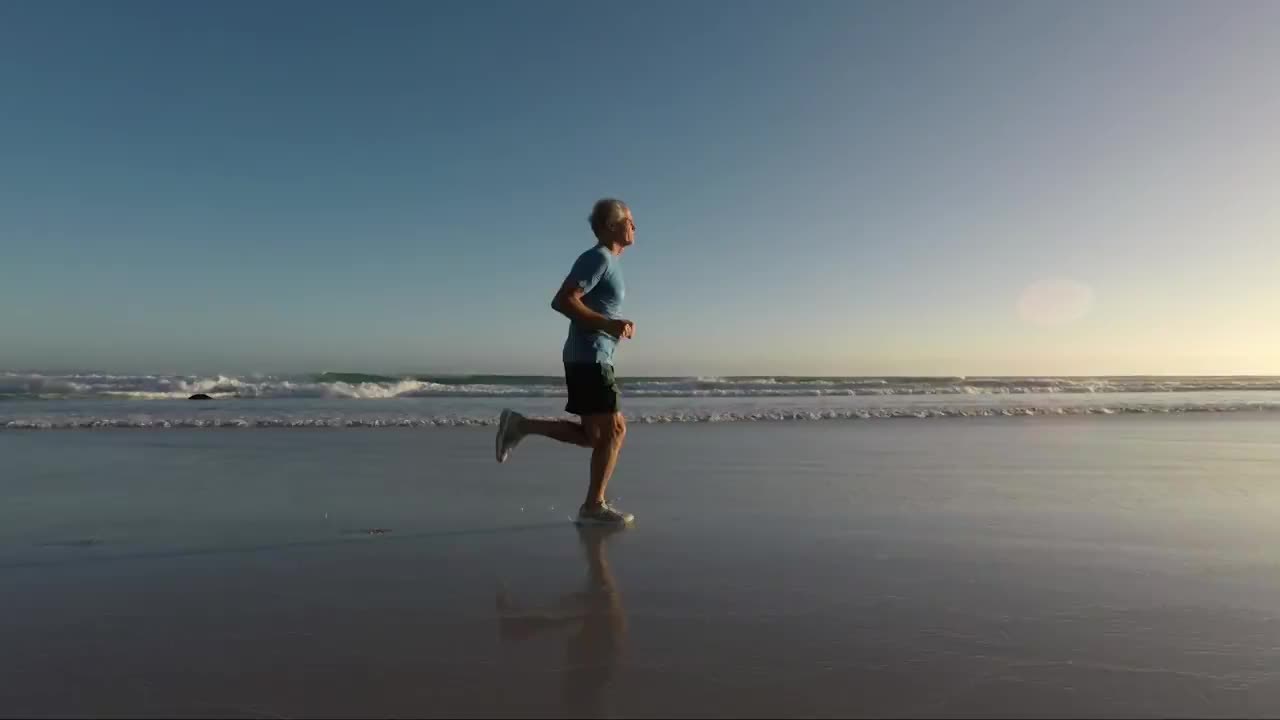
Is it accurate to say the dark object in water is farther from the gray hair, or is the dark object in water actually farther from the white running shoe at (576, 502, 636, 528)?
the gray hair

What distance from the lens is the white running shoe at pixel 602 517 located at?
381cm

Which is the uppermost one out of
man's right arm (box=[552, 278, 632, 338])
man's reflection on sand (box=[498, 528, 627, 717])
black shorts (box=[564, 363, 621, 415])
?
man's right arm (box=[552, 278, 632, 338])

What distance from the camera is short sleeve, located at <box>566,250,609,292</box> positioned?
369 centimetres

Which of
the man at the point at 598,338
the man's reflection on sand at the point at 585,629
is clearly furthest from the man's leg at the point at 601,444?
the man's reflection on sand at the point at 585,629

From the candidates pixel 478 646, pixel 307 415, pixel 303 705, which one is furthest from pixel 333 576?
pixel 307 415

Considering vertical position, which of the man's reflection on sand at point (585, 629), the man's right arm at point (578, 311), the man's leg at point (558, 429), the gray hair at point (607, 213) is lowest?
the man's reflection on sand at point (585, 629)

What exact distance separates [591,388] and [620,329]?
334mm

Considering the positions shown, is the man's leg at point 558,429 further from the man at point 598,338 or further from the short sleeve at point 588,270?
the short sleeve at point 588,270

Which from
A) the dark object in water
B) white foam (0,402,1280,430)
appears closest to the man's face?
the dark object in water

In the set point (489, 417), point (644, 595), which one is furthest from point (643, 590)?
point (489, 417)

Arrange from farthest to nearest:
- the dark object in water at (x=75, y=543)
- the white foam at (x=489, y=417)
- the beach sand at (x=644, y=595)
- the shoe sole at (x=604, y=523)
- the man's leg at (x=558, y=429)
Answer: the white foam at (x=489, y=417) < the man's leg at (x=558, y=429) < the shoe sole at (x=604, y=523) < the dark object in water at (x=75, y=543) < the beach sand at (x=644, y=595)

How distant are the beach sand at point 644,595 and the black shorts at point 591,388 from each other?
0.60 m

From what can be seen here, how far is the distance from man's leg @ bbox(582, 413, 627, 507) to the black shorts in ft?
0.15

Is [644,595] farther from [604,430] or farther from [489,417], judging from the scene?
[489,417]
